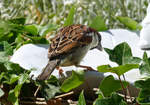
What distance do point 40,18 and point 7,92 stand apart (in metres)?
1.37

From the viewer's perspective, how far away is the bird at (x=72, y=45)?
1.08 m

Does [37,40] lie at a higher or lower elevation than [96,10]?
higher

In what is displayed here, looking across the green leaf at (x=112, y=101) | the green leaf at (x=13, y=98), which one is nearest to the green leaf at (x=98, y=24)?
the green leaf at (x=13, y=98)

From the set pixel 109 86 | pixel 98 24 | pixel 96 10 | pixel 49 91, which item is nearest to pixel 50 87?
pixel 49 91

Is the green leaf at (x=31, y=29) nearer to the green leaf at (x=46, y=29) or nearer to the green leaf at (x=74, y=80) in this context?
the green leaf at (x=46, y=29)

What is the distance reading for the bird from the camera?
3.54 ft

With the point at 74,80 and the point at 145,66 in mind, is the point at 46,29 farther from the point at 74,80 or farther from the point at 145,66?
the point at 145,66

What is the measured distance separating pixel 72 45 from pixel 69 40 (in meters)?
0.03

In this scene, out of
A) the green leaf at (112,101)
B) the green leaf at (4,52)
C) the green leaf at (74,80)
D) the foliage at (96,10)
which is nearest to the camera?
the green leaf at (112,101)

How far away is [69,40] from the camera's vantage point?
1.17 metres

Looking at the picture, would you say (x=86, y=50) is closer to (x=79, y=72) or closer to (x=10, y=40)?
(x=10, y=40)

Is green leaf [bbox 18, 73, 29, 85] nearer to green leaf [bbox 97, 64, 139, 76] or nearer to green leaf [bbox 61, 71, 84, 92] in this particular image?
green leaf [bbox 61, 71, 84, 92]

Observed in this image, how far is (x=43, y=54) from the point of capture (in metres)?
1.04


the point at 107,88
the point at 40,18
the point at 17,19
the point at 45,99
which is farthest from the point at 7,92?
the point at 40,18
